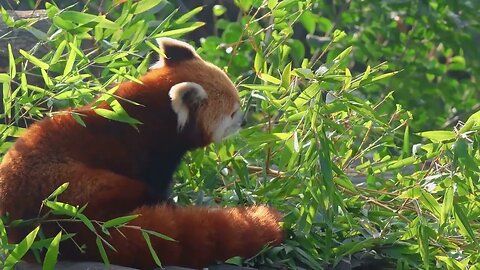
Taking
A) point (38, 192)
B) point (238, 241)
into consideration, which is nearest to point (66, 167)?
point (38, 192)

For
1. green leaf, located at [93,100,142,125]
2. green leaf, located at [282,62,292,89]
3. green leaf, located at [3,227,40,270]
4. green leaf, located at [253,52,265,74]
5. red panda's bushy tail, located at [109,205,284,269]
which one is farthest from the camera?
green leaf, located at [253,52,265,74]

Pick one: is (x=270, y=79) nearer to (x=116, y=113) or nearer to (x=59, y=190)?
(x=116, y=113)

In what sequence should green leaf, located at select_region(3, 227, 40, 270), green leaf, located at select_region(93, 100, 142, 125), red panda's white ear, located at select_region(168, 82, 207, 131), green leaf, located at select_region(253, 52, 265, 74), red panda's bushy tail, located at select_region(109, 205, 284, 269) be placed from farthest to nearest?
green leaf, located at select_region(253, 52, 265, 74) → red panda's white ear, located at select_region(168, 82, 207, 131) → green leaf, located at select_region(93, 100, 142, 125) → red panda's bushy tail, located at select_region(109, 205, 284, 269) → green leaf, located at select_region(3, 227, 40, 270)

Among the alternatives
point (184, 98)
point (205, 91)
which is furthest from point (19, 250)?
point (205, 91)

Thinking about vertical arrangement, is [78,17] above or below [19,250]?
above

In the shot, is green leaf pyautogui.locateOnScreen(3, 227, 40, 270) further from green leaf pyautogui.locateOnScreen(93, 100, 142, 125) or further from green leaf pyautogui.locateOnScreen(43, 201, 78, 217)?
green leaf pyautogui.locateOnScreen(93, 100, 142, 125)

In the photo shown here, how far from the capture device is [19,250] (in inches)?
117

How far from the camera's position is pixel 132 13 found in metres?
3.65

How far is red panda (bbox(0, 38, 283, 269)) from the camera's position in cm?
317

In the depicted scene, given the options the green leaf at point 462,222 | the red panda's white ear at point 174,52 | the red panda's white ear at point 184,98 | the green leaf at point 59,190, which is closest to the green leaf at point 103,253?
the green leaf at point 59,190

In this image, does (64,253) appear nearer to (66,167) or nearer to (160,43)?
(66,167)

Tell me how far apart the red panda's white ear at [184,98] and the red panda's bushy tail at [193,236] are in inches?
15.9

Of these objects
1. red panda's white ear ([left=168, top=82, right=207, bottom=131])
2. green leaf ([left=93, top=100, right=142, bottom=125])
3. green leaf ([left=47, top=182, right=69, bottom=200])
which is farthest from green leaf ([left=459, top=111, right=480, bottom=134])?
green leaf ([left=47, top=182, right=69, bottom=200])

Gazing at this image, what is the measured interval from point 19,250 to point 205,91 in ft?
3.45
